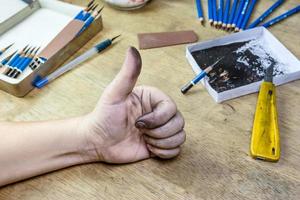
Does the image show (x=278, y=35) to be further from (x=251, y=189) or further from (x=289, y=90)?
(x=251, y=189)

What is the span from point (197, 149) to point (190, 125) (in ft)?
0.16

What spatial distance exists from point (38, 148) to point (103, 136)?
0.34 feet

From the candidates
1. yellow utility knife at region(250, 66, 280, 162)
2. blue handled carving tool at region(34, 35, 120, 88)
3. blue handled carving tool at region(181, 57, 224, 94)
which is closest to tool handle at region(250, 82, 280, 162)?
yellow utility knife at region(250, 66, 280, 162)

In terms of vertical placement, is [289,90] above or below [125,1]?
below

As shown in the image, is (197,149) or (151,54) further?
(151,54)

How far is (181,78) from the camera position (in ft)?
2.14

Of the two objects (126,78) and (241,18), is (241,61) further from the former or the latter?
(126,78)

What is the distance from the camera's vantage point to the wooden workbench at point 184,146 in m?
0.48

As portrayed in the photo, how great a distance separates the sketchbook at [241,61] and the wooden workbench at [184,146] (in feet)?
0.07

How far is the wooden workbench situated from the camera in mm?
481

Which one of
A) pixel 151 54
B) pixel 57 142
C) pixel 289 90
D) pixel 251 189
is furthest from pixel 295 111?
pixel 57 142

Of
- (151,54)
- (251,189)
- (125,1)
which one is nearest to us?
(251,189)

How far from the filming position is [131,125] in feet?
1.74

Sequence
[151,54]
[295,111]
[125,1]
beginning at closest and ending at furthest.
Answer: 1. [295,111]
2. [151,54]
3. [125,1]
